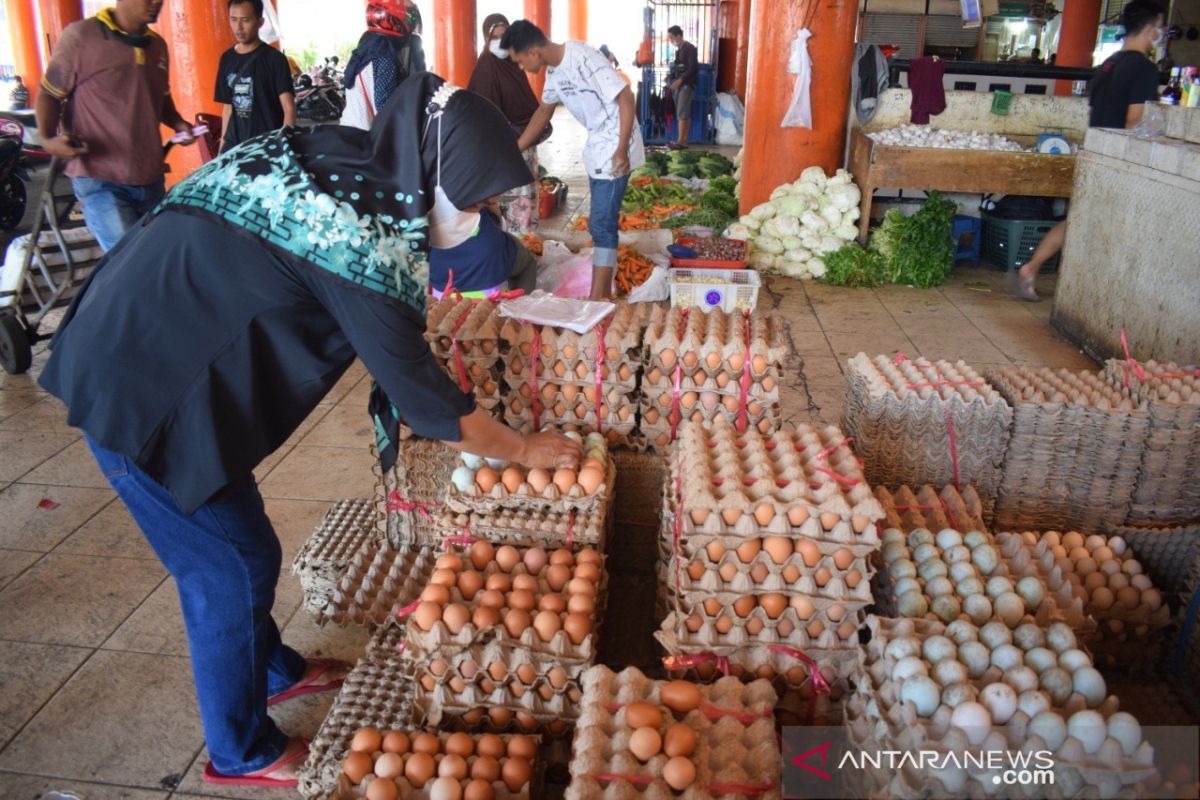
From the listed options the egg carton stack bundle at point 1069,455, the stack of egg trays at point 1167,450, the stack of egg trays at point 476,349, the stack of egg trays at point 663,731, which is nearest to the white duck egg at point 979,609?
the stack of egg trays at point 663,731

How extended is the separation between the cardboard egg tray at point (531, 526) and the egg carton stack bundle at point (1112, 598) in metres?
1.44

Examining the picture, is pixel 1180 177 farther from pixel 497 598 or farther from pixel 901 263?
pixel 497 598

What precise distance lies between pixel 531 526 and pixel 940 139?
24.3ft

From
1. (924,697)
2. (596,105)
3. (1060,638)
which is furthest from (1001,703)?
(596,105)

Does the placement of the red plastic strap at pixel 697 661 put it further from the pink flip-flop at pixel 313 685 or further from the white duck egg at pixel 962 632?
the pink flip-flop at pixel 313 685

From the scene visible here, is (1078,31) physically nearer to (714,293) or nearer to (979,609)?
(714,293)

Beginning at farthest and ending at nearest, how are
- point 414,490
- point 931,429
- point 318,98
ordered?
point 318,98
point 931,429
point 414,490

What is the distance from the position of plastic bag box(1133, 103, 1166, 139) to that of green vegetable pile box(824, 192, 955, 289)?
222cm

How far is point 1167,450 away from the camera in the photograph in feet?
11.5

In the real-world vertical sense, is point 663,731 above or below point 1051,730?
below

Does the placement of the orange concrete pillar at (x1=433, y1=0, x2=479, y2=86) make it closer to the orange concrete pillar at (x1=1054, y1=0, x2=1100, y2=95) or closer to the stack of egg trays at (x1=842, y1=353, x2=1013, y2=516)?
the orange concrete pillar at (x1=1054, y1=0, x2=1100, y2=95)

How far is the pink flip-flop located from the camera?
9.85 ft

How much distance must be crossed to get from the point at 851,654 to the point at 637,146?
489 centimetres

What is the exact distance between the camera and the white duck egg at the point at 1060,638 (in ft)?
7.45
